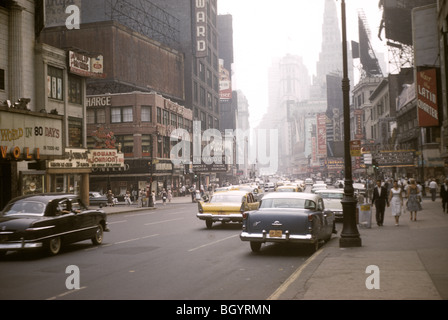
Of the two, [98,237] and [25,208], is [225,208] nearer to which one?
[98,237]

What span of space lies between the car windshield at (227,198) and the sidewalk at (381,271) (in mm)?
6705

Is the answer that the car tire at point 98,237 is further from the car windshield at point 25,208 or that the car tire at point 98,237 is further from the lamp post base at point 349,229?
the lamp post base at point 349,229

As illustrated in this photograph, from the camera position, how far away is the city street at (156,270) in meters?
9.19

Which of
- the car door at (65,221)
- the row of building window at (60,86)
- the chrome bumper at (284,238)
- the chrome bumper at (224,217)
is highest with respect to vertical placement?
the row of building window at (60,86)

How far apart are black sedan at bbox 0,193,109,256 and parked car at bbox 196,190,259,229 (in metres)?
6.67

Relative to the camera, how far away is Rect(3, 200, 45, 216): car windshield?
14.2m

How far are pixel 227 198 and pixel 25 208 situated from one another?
1045cm

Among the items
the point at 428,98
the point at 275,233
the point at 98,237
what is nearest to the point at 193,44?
the point at 428,98

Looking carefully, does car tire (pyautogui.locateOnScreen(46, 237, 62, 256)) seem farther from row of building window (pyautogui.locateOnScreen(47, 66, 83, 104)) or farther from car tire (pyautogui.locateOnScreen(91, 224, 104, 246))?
row of building window (pyautogui.locateOnScreen(47, 66, 83, 104))

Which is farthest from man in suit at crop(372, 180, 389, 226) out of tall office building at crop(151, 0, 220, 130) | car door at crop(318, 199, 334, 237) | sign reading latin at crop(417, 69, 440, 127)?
tall office building at crop(151, 0, 220, 130)

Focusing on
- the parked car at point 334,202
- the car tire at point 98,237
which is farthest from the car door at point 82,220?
the parked car at point 334,202

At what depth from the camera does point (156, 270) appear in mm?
Answer: 11656
